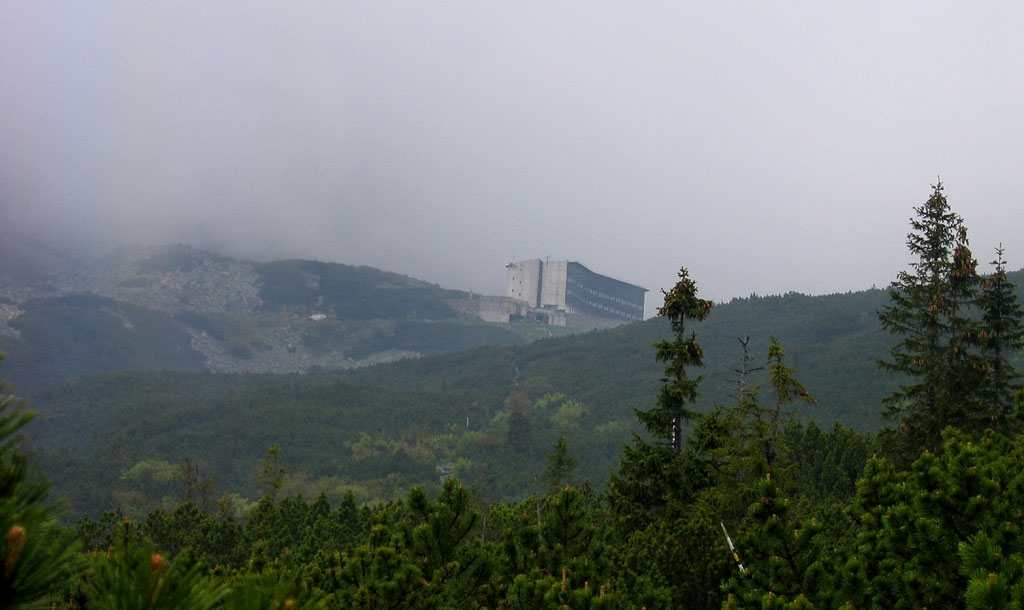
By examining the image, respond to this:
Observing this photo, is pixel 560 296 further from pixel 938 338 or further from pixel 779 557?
pixel 779 557

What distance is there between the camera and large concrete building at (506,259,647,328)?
6663 inches

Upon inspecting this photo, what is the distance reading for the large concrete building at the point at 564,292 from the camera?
169 metres

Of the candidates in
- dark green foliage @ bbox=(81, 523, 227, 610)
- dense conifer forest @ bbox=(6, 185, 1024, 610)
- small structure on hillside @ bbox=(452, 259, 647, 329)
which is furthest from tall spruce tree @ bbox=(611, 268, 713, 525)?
small structure on hillside @ bbox=(452, 259, 647, 329)

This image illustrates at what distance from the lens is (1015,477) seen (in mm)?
5574

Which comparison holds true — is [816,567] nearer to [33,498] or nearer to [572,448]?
[33,498]

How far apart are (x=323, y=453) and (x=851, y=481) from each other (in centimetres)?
6091

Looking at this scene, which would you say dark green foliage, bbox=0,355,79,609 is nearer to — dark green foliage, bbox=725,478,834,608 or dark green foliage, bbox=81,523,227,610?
dark green foliage, bbox=81,523,227,610

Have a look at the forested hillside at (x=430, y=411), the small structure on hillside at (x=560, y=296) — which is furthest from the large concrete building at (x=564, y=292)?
the forested hillside at (x=430, y=411)

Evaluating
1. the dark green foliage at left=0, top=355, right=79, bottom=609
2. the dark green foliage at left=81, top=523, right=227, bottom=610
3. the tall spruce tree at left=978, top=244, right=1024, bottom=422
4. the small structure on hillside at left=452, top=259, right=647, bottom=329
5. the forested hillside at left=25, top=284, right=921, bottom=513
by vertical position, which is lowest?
the forested hillside at left=25, top=284, right=921, bottom=513

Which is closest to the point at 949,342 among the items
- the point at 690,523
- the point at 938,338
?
the point at 938,338

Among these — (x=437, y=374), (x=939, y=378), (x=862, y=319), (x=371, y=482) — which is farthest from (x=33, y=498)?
(x=437, y=374)

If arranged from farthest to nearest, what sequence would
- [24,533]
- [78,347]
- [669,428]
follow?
1. [78,347]
2. [669,428]
3. [24,533]

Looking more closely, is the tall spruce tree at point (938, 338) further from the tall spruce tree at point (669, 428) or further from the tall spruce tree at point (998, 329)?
the tall spruce tree at point (669, 428)

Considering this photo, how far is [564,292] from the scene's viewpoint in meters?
169
